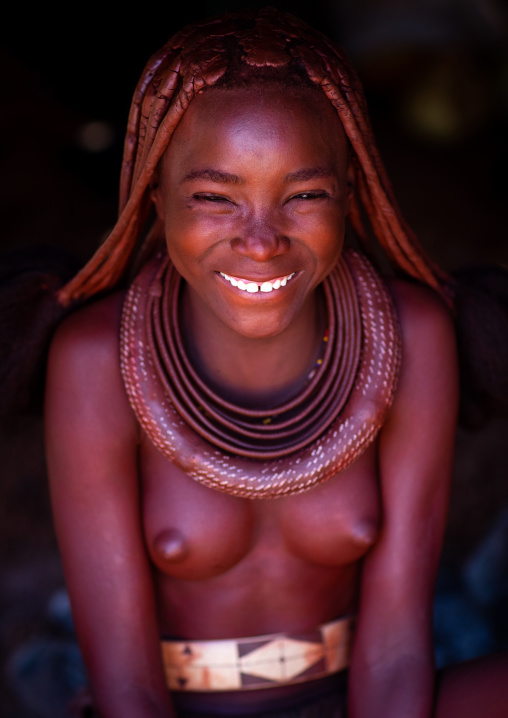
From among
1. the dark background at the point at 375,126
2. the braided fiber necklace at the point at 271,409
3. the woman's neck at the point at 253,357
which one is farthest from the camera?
the dark background at the point at 375,126

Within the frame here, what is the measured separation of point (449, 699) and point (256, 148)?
1194mm

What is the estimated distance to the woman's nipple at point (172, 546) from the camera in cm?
175

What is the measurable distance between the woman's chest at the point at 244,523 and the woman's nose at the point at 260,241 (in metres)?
0.54

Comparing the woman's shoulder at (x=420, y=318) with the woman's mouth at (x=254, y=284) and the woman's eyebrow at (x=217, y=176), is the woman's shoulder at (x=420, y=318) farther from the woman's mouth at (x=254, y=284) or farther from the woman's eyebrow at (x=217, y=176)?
the woman's eyebrow at (x=217, y=176)

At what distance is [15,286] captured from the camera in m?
1.84

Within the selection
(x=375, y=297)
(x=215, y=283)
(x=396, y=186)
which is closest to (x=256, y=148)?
(x=215, y=283)

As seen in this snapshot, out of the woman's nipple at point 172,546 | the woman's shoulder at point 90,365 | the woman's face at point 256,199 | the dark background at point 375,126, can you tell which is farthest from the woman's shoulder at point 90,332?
the dark background at point 375,126

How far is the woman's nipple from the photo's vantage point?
1.75 m

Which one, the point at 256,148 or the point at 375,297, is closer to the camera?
the point at 256,148

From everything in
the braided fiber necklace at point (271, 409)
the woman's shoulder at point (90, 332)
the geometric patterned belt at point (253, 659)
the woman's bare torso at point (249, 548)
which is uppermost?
the woman's shoulder at point (90, 332)

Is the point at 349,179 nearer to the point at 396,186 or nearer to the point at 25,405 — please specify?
the point at 25,405

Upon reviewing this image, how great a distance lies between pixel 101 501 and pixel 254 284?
587 mm

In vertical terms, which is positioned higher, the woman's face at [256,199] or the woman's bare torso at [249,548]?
the woman's face at [256,199]

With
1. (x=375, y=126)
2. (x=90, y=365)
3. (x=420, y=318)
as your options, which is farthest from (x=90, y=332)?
(x=375, y=126)
